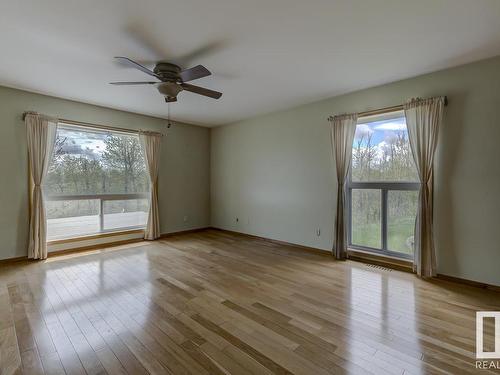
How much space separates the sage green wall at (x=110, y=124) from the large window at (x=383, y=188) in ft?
12.2

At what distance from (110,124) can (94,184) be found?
1.20 m

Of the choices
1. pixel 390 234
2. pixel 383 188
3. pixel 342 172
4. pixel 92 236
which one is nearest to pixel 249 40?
pixel 342 172

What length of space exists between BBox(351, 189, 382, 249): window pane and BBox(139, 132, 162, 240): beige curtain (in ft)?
12.9

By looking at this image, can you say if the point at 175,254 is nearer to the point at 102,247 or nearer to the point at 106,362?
the point at 102,247

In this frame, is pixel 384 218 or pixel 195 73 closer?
pixel 195 73

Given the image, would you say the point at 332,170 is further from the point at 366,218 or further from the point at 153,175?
the point at 153,175

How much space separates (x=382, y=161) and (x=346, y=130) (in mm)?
728

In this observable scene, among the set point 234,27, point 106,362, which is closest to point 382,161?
point 234,27

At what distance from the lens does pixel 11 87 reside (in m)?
3.68

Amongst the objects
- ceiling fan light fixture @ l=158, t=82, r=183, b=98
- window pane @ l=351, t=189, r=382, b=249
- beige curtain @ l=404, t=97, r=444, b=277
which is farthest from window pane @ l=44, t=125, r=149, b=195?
beige curtain @ l=404, t=97, r=444, b=277

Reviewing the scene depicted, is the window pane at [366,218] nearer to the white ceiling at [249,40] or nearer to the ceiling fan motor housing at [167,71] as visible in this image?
the white ceiling at [249,40]

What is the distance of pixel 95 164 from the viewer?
4.59 m

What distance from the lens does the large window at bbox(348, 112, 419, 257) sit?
345 cm

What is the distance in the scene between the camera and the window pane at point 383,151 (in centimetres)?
348
